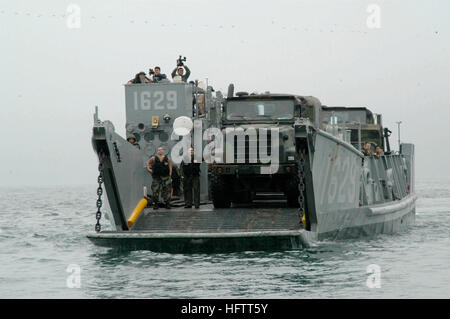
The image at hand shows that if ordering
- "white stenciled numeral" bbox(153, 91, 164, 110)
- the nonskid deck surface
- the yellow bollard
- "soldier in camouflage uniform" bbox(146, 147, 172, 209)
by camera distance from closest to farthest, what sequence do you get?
the nonskid deck surface
the yellow bollard
"soldier in camouflage uniform" bbox(146, 147, 172, 209)
"white stenciled numeral" bbox(153, 91, 164, 110)

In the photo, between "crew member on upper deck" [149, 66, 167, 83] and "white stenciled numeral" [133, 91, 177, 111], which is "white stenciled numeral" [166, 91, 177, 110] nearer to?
"white stenciled numeral" [133, 91, 177, 111]

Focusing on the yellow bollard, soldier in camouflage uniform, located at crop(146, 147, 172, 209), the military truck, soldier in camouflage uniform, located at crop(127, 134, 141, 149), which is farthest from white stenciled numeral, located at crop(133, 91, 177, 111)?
the yellow bollard

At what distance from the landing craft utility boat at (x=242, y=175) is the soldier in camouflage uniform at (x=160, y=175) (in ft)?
1.26

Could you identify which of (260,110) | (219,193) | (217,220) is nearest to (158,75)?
(260,110)

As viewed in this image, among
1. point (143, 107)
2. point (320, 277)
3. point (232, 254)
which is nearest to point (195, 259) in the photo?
point (232, 254)

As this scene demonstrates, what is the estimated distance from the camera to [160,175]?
18.3m

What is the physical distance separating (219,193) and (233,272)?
191 inches

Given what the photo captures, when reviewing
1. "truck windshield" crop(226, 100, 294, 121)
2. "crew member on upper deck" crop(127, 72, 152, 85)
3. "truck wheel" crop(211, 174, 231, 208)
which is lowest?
"truck wheel" crop(211, 174, 231, 208)

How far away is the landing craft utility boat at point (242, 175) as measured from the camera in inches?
607

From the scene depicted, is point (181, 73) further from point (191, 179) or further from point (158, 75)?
point (191, 179)

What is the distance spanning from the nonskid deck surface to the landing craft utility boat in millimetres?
22

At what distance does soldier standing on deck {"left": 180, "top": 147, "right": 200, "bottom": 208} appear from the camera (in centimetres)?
1836

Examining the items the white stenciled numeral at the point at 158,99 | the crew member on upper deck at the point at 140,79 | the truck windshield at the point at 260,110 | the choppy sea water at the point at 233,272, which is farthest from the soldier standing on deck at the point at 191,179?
the crew member on upper deck at the point at 140,79
